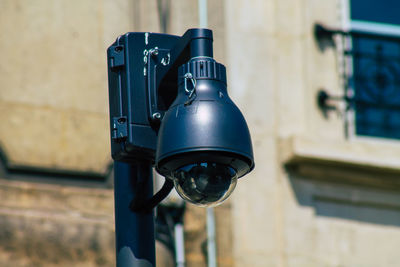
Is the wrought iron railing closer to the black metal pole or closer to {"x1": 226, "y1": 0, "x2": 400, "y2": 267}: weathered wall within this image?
{"x1": 226, "y1": 0, "x2": 400, "y2": 267}: weathered wall

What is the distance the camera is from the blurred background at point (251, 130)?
7297 millimetres

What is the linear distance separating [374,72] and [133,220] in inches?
225

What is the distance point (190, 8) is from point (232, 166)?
202 inches

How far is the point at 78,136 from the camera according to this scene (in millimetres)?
7605

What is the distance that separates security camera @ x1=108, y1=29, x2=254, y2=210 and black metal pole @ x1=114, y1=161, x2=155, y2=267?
0.22 feet

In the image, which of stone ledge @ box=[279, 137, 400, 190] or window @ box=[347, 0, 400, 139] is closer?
stone ledge @ box=[279, 137, 400, 190]

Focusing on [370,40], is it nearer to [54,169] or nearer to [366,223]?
[366,223]

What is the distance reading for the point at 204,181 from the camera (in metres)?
3.63

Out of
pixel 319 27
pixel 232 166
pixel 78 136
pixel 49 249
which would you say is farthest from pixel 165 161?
pixel 319 27

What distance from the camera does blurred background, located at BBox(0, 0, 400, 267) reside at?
730 cm

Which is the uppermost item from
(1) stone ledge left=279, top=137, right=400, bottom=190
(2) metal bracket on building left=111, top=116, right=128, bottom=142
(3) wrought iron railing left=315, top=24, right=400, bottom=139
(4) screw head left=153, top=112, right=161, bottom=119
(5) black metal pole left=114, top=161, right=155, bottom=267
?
(3) wrought iron railing left=315, top=24, right=400, bottom=139

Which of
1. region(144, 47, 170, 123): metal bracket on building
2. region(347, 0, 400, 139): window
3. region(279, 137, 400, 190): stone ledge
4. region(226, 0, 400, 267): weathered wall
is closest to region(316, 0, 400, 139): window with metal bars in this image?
region(347, 0, 400, 139): window

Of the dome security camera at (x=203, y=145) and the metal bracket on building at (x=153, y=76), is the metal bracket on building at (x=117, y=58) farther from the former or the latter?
the dome security camera at (x=203, y=145)

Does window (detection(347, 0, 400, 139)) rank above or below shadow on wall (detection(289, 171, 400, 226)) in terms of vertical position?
above
